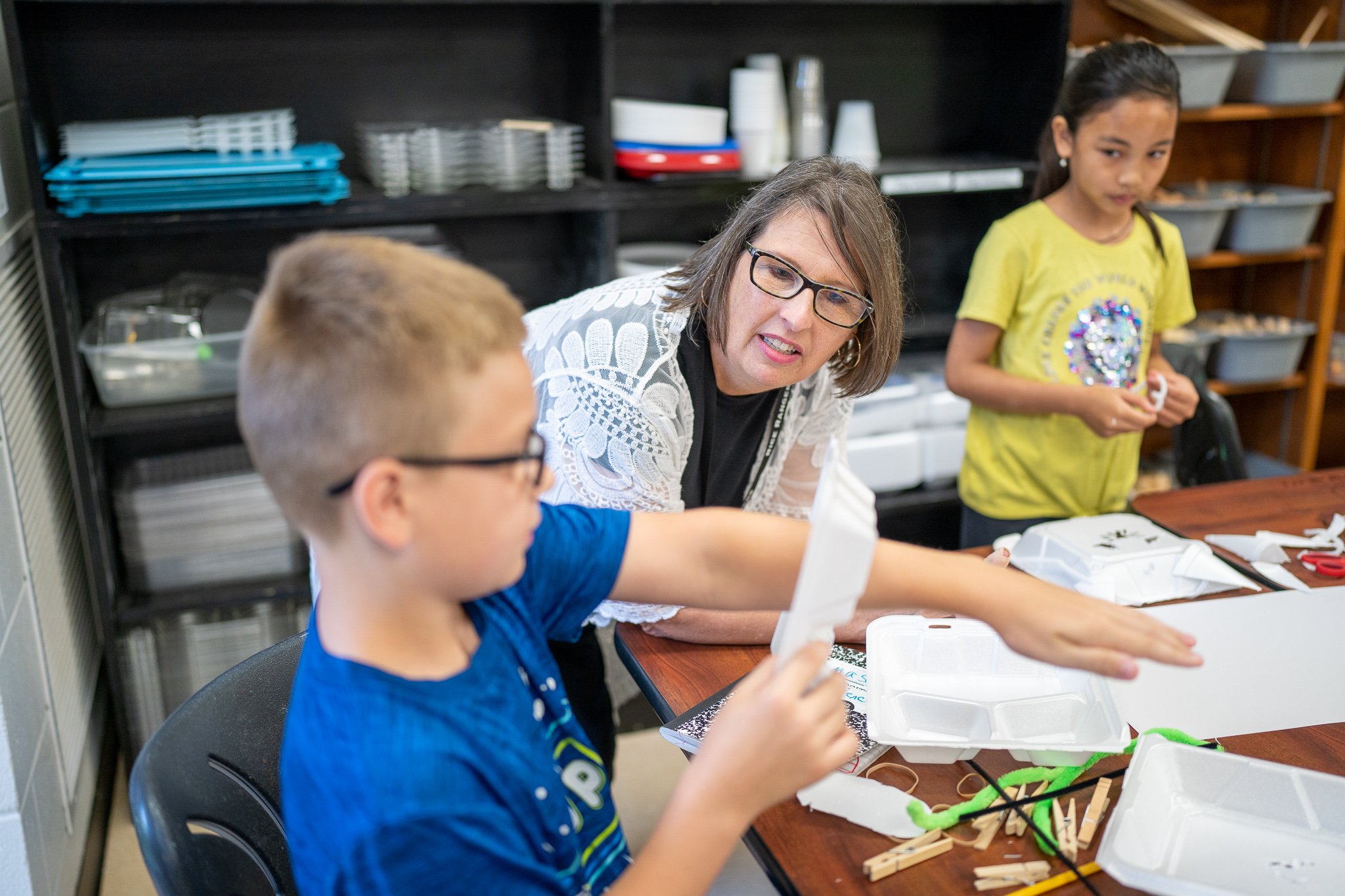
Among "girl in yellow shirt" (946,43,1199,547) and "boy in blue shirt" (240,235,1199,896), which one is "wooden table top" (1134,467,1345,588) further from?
"boy in blue shirt" (240,235,1199,896)

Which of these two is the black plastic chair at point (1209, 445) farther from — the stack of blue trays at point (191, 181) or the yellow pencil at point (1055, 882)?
the stack of blue trays at point (191, 181)

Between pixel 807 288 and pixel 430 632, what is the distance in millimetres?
703

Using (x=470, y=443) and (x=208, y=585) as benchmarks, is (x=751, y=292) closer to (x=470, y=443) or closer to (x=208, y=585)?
(x=470, y=443)

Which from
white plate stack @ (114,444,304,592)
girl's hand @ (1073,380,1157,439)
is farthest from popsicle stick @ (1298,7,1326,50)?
white plate stack @ (114,444,304,592)

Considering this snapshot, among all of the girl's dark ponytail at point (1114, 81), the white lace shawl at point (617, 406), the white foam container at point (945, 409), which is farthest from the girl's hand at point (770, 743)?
the white foam container at point (945, 409)

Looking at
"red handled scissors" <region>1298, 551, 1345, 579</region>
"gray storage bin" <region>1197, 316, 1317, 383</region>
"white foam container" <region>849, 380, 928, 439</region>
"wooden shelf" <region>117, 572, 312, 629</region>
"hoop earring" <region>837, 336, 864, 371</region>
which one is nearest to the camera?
"hoop earring" <region>837, 336, 864, 371</region>

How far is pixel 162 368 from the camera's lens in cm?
206

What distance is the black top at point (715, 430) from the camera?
136cm

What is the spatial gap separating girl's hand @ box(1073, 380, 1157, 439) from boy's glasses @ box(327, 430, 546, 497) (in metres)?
1.28

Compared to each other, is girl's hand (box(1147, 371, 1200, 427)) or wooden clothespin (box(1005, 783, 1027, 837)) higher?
girl's hand (box(1147, 371, 1200, 427))

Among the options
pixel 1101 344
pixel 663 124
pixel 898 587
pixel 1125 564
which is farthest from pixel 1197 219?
pixel 898 587

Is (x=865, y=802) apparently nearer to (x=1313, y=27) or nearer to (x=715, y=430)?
(x=715, y=430)

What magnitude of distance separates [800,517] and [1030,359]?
0.62 meters

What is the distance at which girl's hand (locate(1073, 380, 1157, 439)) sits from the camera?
67.6 inches
